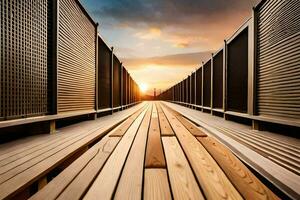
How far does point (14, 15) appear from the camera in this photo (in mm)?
3006

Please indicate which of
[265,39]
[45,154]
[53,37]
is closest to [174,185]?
[45,154]

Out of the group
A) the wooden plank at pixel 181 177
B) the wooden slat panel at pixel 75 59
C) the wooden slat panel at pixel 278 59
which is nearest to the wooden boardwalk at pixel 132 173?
the wooden plank at pixel 181 177

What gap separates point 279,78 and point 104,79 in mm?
5761

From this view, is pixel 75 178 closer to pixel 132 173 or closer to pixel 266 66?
pixel 132 173

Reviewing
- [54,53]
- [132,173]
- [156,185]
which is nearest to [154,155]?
[132,173]

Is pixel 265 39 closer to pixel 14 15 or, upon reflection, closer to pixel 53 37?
pixel 53 37

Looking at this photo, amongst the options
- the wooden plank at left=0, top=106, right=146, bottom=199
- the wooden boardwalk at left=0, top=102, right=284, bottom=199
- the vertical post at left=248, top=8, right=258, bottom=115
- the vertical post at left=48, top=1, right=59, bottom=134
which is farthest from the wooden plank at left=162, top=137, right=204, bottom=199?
the vertical post at left=248, top=8, right=258, bottom=115

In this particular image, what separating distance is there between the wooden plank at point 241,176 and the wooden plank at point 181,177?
1.03ft

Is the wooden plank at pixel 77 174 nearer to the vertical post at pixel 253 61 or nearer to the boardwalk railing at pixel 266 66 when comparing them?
the boardwalk railing at pixel 266 66

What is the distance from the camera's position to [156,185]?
5.54 feet

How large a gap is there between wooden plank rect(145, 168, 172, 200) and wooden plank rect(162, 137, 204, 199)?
48mm

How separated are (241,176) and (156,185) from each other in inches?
29.1

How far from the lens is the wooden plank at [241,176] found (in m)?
1.57

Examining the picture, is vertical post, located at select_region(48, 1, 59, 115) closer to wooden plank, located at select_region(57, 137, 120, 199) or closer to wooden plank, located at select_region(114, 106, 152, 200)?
wooden plank, located at select_region(57, 137, 120, 199)
